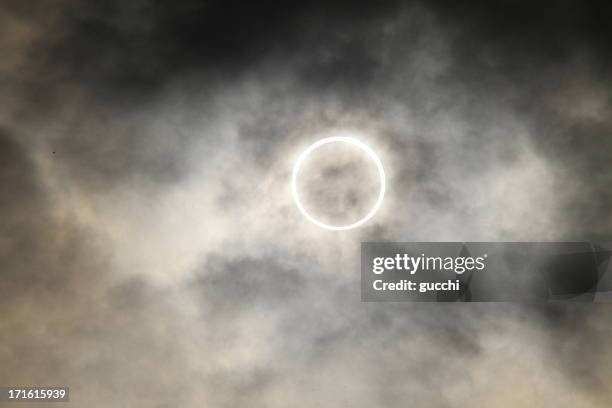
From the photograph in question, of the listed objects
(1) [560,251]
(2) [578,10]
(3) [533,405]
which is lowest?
(3) [533,405]

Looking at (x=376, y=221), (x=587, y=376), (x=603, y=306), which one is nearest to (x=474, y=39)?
(x=376, y=221)

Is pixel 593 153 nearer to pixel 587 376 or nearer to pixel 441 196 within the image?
pixel 441 196

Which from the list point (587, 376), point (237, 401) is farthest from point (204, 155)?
point (587, 376)

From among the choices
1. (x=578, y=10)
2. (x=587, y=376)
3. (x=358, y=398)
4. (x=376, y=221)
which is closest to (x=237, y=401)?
(x=358, y=398)

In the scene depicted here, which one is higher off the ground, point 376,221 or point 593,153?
point 593,153

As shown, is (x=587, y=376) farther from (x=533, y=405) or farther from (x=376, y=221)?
(x=376, y=221)

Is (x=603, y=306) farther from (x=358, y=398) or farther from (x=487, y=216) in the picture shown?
(x=358, y=398)

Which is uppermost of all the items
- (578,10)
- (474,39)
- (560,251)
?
(578,10)

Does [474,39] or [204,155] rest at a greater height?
[474,39]
